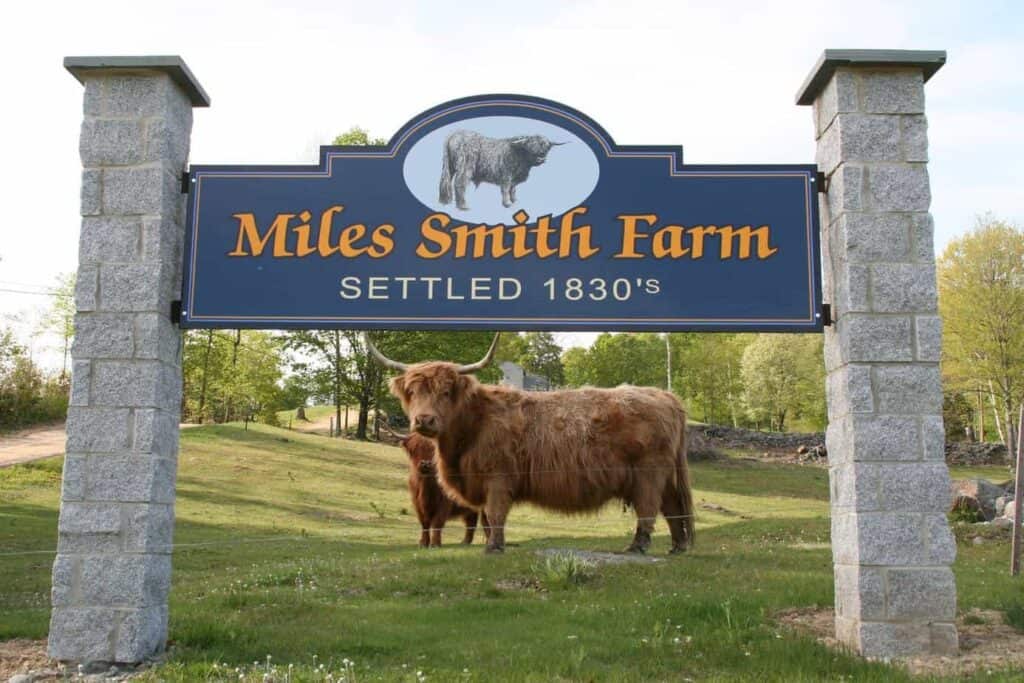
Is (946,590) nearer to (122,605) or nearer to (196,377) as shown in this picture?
(122,605)

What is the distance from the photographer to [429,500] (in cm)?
1429

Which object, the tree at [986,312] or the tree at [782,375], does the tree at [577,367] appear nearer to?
the tree at [782,375]

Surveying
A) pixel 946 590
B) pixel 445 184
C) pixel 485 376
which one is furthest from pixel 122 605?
pixel 485 376

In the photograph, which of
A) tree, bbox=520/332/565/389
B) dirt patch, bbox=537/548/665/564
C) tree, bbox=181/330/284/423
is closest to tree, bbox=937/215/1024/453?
tree, bbox=520/332/565/389

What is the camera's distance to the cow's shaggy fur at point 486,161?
297 inches

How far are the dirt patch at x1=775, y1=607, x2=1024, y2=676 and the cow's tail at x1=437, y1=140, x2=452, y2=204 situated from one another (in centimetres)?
449

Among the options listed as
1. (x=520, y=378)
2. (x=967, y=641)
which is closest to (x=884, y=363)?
(x=967, y=641)

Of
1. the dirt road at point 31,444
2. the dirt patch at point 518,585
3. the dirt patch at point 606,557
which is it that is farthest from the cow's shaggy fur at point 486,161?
the dirt road at point 31,444

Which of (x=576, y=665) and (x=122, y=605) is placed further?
(x=122, y=605)

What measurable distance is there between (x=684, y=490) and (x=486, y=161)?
22.0 feet

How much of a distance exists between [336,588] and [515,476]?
331 centimetres

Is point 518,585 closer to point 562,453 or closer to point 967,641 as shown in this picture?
point 562,453

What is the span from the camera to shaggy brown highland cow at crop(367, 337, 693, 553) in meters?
11.8

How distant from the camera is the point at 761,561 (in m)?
11.2
